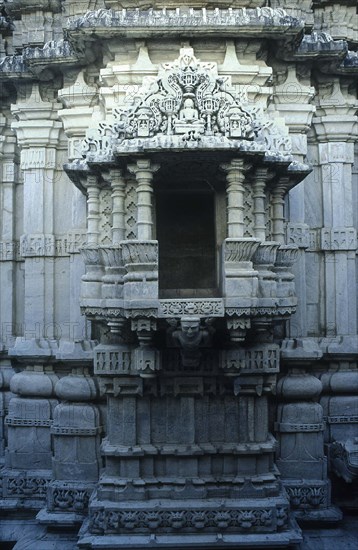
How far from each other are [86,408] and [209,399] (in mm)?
2016

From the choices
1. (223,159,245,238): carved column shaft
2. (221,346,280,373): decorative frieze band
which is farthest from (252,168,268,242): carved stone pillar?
(221,346,280,373): decorative frieze band

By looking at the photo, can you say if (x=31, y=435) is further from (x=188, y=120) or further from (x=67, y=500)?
(x=188, y=120)

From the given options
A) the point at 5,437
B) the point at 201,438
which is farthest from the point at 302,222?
the point at 5,437

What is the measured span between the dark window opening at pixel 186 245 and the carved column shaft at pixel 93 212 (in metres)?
1.11

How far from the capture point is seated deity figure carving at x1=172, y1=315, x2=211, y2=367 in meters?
7.75

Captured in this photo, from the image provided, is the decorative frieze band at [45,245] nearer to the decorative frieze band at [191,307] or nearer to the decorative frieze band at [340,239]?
the decorative frieze band at [191,307]

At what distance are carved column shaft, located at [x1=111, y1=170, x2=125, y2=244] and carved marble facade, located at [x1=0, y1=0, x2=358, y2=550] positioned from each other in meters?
0.03

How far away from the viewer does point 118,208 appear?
848 centimetres

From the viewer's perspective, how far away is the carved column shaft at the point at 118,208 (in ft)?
27.6

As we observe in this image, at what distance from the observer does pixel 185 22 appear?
894 centimetres

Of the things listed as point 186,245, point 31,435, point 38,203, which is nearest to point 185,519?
point 31,435

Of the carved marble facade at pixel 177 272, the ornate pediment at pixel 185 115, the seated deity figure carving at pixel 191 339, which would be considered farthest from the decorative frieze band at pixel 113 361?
the ornate pediment at pixel 185 115

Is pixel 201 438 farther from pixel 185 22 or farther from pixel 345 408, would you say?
pixel 185 22

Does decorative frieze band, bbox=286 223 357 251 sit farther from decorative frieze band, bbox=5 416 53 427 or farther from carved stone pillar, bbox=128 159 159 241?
decorative frieze band, bbox=5 416 53 427
